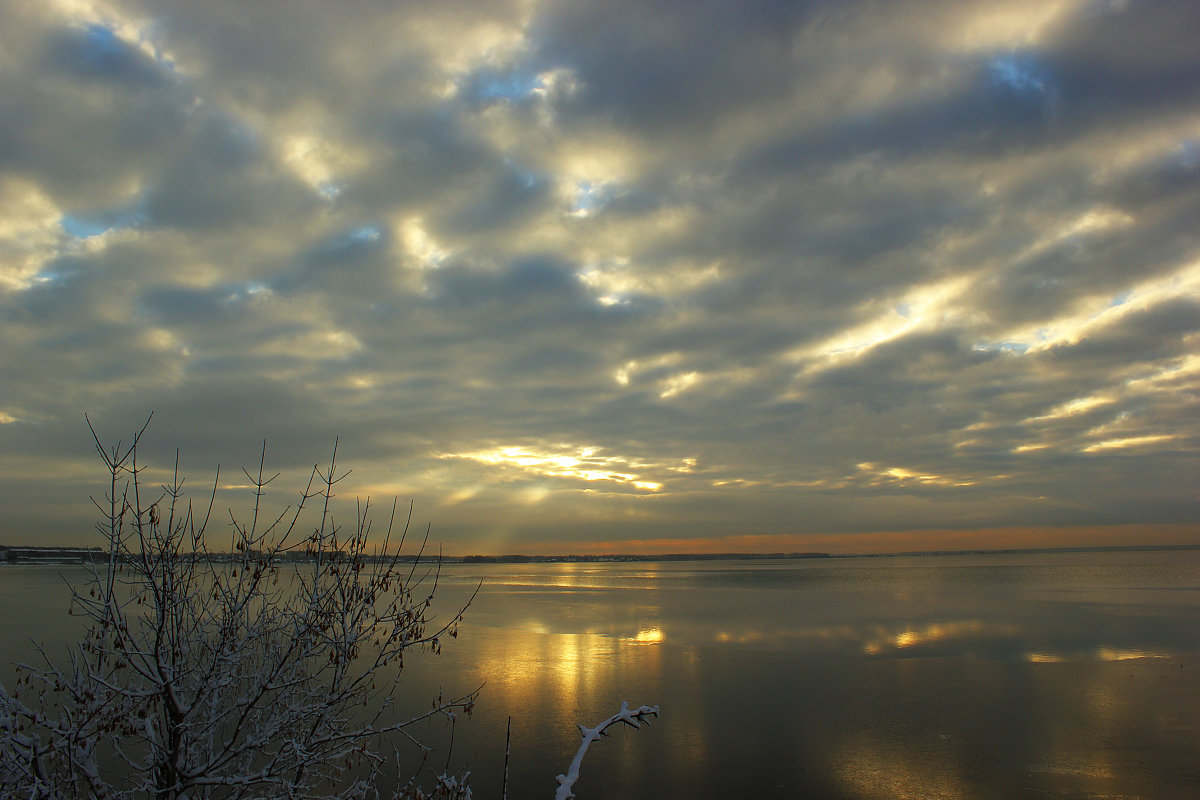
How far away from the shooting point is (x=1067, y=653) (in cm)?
3041

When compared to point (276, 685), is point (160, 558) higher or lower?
higher

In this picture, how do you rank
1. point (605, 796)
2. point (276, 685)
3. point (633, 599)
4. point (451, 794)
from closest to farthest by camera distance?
point (276, 685) → point (451, 794) → point (605, 796) → point (633, 599)

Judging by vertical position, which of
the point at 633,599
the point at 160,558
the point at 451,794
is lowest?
the point at 633,599

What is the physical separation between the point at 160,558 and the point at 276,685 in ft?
4.96

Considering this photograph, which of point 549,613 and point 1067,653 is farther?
point 549,613

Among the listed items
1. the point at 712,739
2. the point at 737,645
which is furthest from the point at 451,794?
the point at 737,645

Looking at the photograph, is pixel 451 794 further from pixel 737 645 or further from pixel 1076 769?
pixel 737 645

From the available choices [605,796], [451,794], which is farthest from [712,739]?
[451,794]

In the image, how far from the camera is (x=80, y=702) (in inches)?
235

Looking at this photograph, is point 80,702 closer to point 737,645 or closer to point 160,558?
point 160,558

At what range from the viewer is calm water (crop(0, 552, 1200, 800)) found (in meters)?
15.5

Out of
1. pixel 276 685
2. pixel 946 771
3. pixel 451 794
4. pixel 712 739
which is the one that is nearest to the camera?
pixel 276 685

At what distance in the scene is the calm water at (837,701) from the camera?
15477 mm

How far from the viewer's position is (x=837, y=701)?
22344 mm
